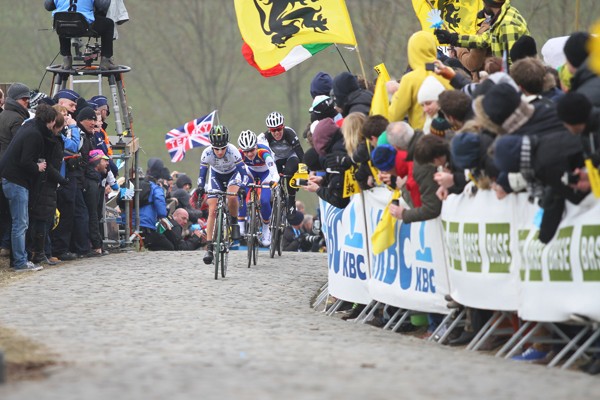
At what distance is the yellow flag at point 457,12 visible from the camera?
59.5ft

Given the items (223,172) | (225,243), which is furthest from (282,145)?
(225,243)

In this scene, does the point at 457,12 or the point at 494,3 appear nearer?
the point at 494,3

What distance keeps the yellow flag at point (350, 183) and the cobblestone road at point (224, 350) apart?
1.29 metres

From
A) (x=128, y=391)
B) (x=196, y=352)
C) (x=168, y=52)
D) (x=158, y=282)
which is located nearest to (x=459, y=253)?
(x=196, y=352)

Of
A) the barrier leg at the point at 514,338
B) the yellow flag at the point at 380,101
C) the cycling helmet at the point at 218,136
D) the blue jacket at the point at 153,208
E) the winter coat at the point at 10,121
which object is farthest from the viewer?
the blue jacket at the point at 153,208

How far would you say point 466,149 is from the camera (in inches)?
430

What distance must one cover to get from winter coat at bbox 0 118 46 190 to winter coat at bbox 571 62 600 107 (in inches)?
366

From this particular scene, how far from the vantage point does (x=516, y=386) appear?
8.84 m

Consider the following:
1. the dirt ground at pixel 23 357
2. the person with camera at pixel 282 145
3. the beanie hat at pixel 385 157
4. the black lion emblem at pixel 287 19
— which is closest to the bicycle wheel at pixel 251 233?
the person with camera at pixel 282 145

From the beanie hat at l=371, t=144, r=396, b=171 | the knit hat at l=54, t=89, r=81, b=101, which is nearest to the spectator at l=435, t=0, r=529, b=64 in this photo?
the beanie hat at l=371, t=144, r=396, b=171

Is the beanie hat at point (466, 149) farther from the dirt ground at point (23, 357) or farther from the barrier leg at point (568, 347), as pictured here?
the dirt ground at point (23, 357)

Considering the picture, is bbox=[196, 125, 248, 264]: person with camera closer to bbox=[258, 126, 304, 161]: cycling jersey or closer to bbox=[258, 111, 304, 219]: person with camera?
bbox=[258, 111, 304, 219]: person with camera

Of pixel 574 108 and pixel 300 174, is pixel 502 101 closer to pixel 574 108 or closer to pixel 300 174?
pixel 574 108

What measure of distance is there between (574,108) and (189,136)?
2377cm
